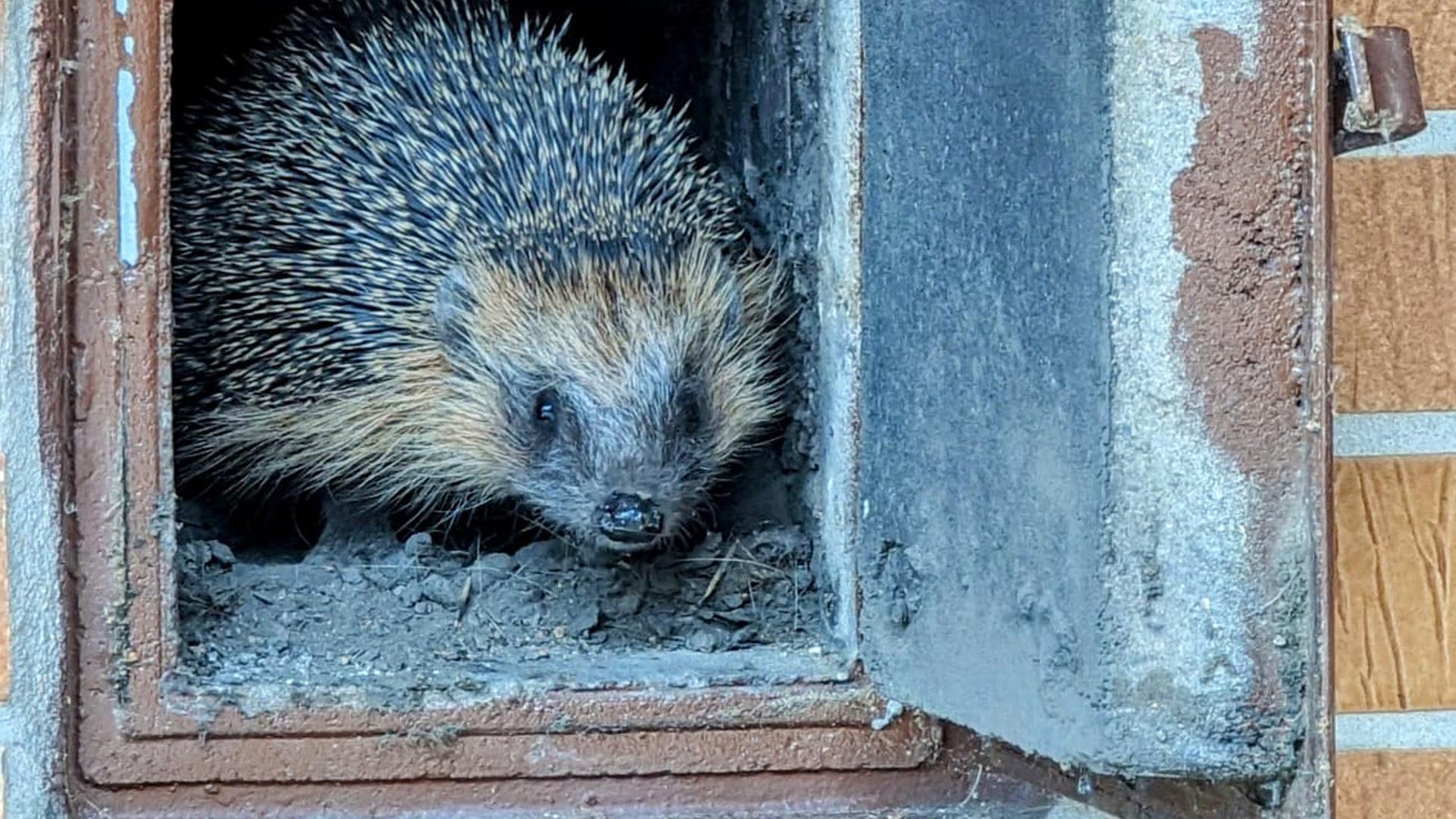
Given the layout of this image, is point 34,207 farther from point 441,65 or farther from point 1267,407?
point 1267,407

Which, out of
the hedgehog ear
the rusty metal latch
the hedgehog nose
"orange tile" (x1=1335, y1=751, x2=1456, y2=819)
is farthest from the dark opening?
the rusty metal latch

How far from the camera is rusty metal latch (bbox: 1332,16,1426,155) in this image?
169 cm

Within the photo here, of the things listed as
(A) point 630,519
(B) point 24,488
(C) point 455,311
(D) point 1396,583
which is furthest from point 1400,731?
(B) point 24,488

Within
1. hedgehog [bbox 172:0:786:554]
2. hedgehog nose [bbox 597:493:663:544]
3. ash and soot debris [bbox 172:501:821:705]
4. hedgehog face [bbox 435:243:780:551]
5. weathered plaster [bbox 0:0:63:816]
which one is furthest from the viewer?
hedgehog [bbox 172:0:786:554]

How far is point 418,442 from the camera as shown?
3145 mm

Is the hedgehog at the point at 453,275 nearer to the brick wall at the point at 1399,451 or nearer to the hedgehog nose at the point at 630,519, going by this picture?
the hedgehog nose at the point at 630,519

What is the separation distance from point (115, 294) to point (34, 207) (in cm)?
13

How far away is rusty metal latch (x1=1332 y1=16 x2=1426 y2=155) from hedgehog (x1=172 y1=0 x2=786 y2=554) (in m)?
1.31

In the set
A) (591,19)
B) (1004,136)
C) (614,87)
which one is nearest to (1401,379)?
(1004,136)

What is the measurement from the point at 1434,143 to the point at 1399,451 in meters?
0.40

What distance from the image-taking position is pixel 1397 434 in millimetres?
2520

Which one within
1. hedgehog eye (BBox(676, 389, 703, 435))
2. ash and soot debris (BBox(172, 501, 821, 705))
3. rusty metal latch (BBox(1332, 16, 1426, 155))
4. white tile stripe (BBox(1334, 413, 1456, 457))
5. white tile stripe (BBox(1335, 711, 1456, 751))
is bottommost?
white tile stripe (BBox(1335, 711, 1456, 751))

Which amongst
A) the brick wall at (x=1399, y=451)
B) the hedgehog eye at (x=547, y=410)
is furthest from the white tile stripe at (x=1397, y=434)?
the hedgehog eye at (x=547, y=410)

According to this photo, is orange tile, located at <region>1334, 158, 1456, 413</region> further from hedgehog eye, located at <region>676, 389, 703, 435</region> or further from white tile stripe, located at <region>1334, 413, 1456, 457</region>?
hedgehog eye, located at <region>676, 389, 703, 435</region>
